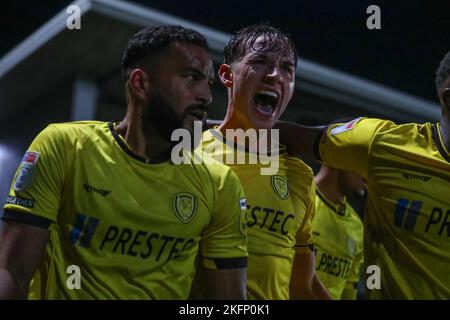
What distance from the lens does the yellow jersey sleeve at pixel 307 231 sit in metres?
3.00

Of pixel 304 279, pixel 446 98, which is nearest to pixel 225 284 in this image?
pixel 304 279

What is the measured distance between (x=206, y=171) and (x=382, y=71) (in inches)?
163

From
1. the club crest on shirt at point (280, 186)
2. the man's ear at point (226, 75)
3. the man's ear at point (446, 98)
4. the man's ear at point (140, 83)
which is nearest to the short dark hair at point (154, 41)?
the man's ear at point (140, 83)

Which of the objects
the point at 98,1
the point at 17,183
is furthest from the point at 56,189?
the point at 98,1

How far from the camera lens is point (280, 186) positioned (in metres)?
2.82

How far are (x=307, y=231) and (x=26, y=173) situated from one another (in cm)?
133

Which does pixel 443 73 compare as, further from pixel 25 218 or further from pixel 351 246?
pixel 351 246

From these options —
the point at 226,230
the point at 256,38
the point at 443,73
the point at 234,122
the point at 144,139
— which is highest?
the point at 256,38

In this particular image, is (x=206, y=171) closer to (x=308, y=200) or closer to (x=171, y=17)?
(x=308, y=200)

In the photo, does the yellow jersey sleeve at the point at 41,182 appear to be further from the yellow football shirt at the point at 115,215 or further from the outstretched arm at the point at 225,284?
the outstretched arm at the point at 225,284

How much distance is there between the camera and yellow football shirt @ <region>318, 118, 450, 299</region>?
260cm

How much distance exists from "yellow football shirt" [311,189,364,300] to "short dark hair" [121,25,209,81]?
199 cm

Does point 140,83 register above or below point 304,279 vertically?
above

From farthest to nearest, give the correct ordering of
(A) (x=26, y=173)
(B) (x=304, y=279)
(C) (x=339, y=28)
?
(C) (x=339, y=28), (B) (x=304, y=279), (A) (x=26, y=173)
